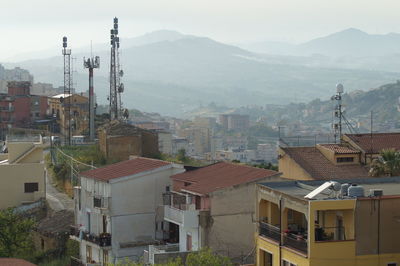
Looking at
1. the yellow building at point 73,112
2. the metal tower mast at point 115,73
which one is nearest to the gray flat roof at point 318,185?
the metal tower mast at point 115,73

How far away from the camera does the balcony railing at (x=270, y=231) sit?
21.5 meters

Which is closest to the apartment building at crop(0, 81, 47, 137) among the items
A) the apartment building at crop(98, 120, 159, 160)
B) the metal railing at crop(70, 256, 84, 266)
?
the apartment building at crop(98, 120, 159, 160)

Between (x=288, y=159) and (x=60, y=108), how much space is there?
47689 mm

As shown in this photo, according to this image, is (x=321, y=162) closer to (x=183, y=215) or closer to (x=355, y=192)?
(x=183, y=215)

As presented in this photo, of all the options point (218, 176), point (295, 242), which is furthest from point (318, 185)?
point (218, 176)

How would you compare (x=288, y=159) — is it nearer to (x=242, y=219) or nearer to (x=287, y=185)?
(x=242, y=219)

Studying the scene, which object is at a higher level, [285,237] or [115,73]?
[115,73]

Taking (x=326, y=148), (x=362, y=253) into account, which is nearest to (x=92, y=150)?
(x=326, y=148)

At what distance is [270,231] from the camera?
21891mm

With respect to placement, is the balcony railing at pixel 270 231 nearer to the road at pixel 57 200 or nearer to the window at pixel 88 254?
the window at pixel 88 254

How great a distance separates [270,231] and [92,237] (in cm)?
1140

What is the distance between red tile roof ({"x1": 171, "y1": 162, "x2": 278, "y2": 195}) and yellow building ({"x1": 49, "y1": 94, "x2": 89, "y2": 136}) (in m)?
43.5

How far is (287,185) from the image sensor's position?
23172mm

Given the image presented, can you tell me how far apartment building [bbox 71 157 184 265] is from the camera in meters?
31.1
